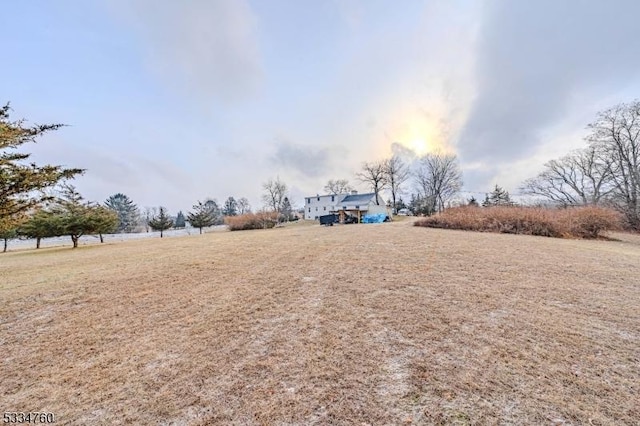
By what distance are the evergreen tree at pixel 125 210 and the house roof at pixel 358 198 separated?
38681mm

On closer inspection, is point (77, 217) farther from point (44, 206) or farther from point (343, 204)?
point (343, 204)

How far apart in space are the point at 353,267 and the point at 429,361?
3863 millimetres

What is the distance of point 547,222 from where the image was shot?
1387cm

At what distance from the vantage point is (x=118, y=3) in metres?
7.93

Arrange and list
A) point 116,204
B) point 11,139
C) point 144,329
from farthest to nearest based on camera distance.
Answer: point 116,204 → point 11,139 → point 144,329

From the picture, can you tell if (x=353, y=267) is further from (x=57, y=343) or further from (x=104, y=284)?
(x=104, y=284)

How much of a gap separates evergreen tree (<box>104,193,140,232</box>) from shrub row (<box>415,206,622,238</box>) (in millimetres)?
53212

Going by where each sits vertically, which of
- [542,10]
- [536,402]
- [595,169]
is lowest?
[536,402]

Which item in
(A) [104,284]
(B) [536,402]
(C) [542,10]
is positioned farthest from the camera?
(C) [542,10]

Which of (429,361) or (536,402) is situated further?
(429,361)

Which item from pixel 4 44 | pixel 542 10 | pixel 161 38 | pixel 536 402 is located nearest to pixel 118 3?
pixel 161 38

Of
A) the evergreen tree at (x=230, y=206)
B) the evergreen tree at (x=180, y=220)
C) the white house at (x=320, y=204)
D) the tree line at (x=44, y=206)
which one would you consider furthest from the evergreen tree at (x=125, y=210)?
the white house at (x=320, y=204)

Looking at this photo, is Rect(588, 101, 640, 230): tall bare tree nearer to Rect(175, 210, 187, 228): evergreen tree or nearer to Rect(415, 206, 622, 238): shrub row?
Rect(415, 206, 622, 238): shrub row

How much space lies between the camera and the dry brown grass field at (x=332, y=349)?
1970 mm
